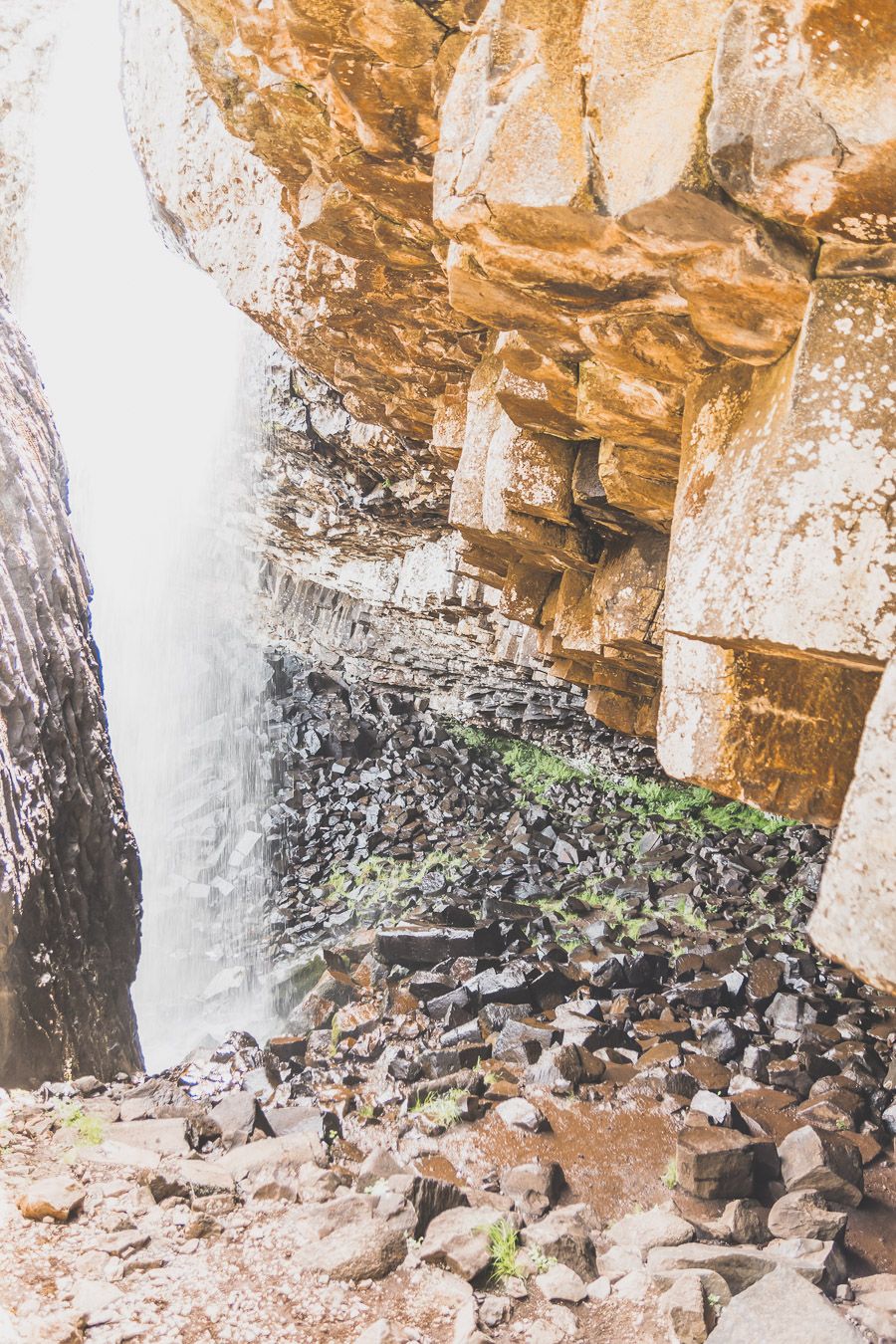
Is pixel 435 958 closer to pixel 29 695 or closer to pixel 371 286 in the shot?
pixel 29 695

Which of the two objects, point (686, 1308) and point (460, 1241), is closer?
point (686, 1308)

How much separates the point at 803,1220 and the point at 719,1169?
396 millimetres

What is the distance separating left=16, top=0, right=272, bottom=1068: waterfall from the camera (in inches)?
371

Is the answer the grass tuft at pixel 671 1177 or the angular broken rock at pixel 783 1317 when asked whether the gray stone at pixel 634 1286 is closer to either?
the angular broken rock at pixel 783 1317

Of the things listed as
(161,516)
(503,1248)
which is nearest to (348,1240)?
(503,1248)

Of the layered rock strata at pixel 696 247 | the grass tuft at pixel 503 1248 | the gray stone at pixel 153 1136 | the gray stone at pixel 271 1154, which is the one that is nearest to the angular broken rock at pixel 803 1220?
the grass tuft at pixel 503 1248

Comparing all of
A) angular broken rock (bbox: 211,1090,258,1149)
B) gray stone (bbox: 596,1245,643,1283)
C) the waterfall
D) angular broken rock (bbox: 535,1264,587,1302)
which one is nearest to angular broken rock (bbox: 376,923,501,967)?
the waterfall

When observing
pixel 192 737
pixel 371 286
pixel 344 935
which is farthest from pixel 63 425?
pixel 371 286

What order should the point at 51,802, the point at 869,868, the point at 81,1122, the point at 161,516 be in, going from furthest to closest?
the point at 161,516
the point at 51,802
the point at 81,1122
the point at 869,868

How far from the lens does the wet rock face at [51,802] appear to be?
4.45 metres

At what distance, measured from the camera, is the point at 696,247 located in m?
1.91

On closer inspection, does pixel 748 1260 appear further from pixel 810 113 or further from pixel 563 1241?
pixel 810 113

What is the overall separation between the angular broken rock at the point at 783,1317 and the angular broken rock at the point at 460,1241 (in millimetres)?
844

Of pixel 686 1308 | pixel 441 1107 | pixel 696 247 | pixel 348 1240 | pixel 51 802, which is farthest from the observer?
pixel 51 802
